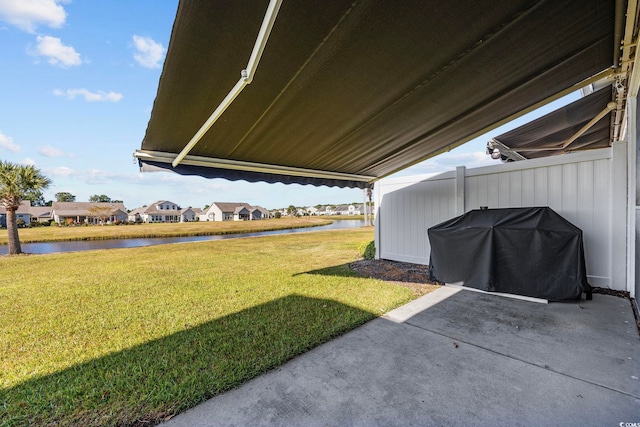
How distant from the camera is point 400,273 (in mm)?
5586

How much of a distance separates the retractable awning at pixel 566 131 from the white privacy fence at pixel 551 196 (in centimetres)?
79

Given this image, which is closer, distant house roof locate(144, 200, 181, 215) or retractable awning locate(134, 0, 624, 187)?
retractable awning locate(134, 0, 624, 187)

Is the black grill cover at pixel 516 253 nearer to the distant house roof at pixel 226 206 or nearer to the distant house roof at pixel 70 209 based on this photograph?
the distant house roof at pixel 70 209

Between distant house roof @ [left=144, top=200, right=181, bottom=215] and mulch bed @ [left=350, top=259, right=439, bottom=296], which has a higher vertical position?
distant house roof @ [left=144, top=200, right=181, bottom=215]

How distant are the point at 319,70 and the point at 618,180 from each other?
4834mm

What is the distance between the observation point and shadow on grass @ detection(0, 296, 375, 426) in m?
1.75

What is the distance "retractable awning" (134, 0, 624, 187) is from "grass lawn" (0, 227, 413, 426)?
7.25 ft

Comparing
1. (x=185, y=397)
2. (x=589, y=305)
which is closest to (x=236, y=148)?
(x=185, y=397)

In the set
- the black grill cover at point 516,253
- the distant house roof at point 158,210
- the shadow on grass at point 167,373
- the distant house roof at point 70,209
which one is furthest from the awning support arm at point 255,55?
the distant house roof at point 158,210

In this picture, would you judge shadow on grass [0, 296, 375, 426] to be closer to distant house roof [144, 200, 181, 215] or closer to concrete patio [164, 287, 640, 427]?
concrete patio [164, 287, 640, 427]

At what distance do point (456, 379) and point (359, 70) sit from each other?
2.73m

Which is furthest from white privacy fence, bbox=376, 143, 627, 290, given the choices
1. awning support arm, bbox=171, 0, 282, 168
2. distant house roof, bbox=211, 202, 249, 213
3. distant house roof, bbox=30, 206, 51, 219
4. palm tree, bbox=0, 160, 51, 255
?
distant house roof, bbox=30, 206, 51, 219

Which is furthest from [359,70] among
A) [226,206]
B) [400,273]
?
[226,206]

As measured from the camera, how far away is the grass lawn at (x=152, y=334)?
188 cm
